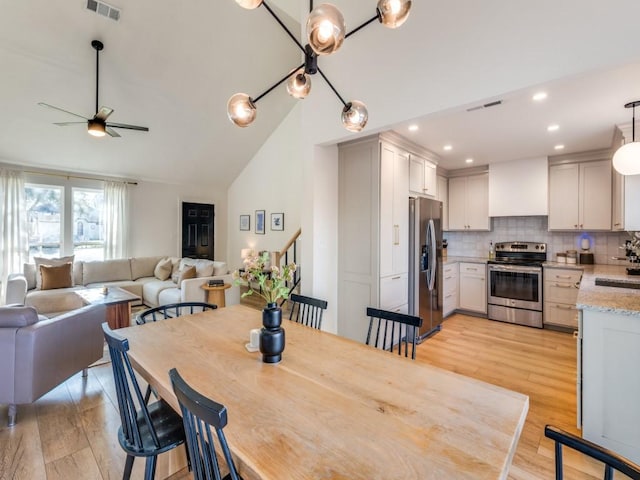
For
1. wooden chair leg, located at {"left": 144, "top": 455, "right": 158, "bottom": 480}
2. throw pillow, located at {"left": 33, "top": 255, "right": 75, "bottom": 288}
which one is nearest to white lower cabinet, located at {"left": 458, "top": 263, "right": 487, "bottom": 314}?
wooden chair leg, located at {"left": 144, "top": 455, "right": 158, "bottom": 480}

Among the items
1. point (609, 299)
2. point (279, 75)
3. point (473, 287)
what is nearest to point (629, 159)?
point (609, 299)

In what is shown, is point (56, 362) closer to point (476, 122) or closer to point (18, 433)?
point (18, 433)

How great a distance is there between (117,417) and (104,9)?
165 inches

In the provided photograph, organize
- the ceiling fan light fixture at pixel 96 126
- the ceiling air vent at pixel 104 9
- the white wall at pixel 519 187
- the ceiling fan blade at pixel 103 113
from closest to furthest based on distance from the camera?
the ceiling air vent at pixel 104 9 < the ceiling fan blade at pixel 103 113 < the ceiling fan light fixture at pixel 96 126 < the white wall at pixel 519 187

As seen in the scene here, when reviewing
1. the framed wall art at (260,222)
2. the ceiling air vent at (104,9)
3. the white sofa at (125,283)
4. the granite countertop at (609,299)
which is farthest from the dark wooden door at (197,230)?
the granite countertop at (609,299)

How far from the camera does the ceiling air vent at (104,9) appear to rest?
3.25 meters

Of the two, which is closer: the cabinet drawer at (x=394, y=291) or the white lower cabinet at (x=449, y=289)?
the cabinet drawer at (x=394, y=291)

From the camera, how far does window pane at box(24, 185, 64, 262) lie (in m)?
5.23

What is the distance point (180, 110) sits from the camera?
5.07 metres

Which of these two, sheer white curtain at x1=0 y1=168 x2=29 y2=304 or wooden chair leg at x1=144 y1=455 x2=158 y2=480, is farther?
sheer white curtain at x1=0 y1=168 x2=29 y2=304

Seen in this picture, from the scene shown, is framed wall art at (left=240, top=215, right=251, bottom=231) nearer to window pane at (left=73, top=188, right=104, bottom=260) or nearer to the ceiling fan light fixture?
window pane at (left=73, top=188, right=104, bottom=260)

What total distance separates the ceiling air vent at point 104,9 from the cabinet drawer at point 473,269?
19.2 feet

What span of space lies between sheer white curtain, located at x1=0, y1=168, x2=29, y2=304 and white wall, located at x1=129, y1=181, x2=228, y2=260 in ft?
5.25

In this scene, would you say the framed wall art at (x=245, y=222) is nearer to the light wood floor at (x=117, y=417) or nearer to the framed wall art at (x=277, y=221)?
the framed wall art at (x=277, y=221)
